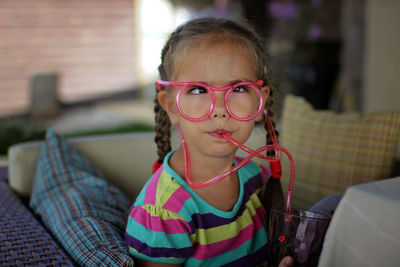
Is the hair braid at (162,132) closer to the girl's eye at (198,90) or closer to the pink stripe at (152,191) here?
the pink stripe at (152,191)

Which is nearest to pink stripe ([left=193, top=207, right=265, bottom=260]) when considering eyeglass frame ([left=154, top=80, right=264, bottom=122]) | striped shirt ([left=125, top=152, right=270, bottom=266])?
striped shirt ([left=125, top=152, right=270, bottom=266])

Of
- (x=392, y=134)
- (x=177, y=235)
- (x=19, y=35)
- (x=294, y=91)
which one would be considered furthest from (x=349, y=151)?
(x=19, y=35)

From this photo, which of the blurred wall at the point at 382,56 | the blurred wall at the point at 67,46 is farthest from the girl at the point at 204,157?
the blurred wall at the point at 67,46

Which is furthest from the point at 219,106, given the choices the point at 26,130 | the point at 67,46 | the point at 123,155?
the point at 67,46

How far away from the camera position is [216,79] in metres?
1.23

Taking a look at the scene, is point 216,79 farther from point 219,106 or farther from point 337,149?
point 337,149

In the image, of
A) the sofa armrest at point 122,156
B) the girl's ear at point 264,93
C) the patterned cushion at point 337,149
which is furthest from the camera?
the sofa armrest at point 122,156

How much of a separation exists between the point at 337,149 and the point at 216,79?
822 millimetres

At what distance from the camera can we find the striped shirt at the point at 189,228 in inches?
47.2

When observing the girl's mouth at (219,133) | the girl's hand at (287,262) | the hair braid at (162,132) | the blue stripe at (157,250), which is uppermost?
the girl's mouth at (219,133)

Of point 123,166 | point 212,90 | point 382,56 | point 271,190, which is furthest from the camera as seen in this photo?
point 382,56

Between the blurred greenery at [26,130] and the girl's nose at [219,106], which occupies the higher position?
the girl's nose at [219,106]

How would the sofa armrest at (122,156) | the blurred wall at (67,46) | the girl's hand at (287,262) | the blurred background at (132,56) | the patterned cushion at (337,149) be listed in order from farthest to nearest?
the blurred wall at (67,46)
the blurred background at (132,56)
the sofa armrest at (122,156)
the patterned cushion at (337,149)
the girl's hand at (287,262)

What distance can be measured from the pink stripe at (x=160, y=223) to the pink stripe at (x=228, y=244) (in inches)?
3.5
